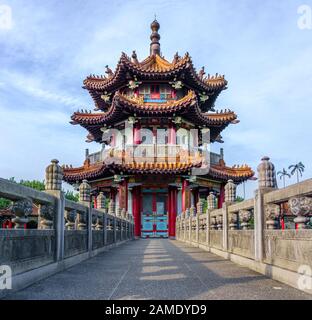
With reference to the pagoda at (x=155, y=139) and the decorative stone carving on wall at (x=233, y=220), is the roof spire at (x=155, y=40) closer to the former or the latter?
the pagoda at (x=155, y=139)

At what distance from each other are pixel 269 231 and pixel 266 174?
1.00 meters

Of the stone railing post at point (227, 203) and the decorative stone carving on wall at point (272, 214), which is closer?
the decorative stone carving on wall at point (272, 214)

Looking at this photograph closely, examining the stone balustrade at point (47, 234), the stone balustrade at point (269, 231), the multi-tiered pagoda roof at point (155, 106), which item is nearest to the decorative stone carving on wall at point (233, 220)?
the stone balustrade at point (269, 231)

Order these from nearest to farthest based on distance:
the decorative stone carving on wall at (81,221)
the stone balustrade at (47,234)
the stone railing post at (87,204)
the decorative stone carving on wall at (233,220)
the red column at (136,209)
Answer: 1. the stone balustrade at (47,234)
2. the decorative stone carving on wall at (233,220)
3. the decorative stone carving on wall at (81,221)
4. the stone railing post at (87,204)
5. the red column at (136,209)

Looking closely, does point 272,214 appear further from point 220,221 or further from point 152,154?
point 152,154

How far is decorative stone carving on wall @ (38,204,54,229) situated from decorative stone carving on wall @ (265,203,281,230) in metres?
3.82

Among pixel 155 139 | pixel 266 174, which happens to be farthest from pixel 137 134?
pixel 266 174

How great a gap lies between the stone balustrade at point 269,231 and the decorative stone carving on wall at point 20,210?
12.1 ft

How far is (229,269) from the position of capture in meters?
7.45

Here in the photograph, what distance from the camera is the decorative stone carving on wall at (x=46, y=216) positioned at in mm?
6961

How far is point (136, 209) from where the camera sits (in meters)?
22.8

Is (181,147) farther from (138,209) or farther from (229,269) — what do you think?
(229,269)
